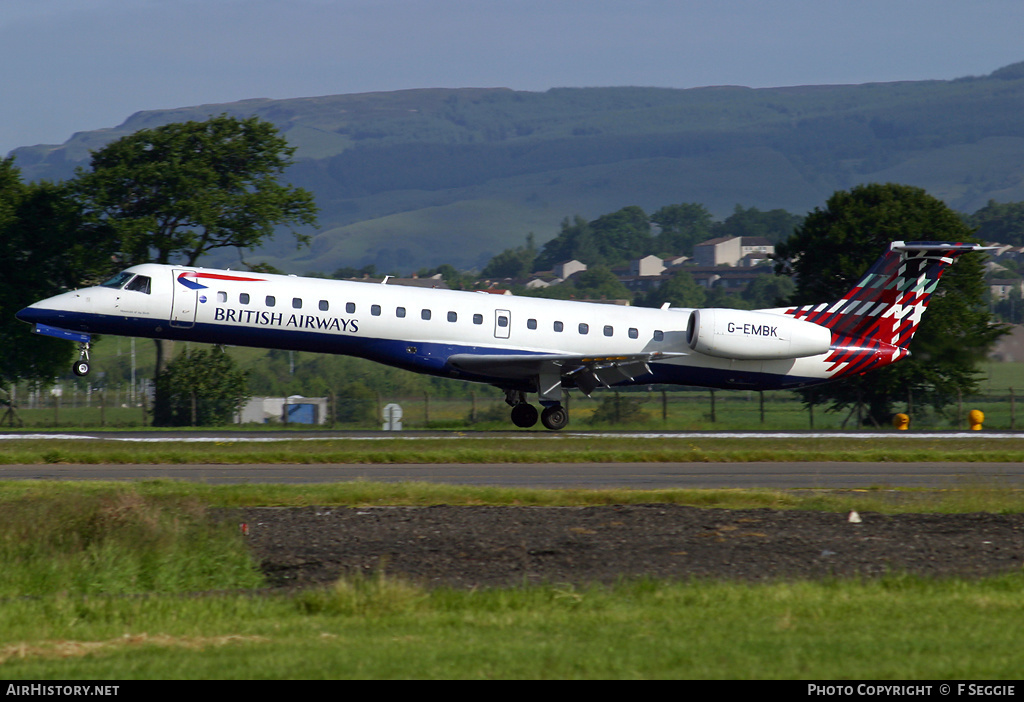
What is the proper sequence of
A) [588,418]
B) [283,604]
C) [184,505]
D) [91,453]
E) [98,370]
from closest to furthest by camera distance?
[283,604] → [184,505] → [91,453] → [588,418] → [98,370]

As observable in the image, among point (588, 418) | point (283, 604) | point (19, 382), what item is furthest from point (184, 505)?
point (19, 382)

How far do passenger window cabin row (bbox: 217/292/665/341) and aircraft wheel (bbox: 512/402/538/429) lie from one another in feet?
9.03

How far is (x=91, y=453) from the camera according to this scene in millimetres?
22406

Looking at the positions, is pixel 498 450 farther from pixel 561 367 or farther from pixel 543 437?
pixel 561 367

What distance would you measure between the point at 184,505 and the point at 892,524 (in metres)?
8.53

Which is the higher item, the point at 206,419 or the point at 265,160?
the point at 265,160

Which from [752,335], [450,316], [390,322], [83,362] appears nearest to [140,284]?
[83,362]

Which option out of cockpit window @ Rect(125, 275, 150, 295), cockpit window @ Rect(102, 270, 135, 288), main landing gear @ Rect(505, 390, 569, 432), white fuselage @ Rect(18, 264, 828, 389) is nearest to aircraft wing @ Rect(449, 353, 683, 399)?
white fuselage @ Rect(18, 264, 828, 389)

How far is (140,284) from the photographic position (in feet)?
90.1

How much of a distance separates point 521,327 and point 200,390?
661 inches

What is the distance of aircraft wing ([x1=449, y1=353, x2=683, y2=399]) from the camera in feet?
94.2

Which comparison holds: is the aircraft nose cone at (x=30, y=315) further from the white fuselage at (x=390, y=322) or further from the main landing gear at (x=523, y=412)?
the main landing gear at (x=523, y=412)

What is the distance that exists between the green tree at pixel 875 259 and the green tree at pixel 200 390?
22348 millimetres

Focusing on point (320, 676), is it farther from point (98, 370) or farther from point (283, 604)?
point (98, 370)
